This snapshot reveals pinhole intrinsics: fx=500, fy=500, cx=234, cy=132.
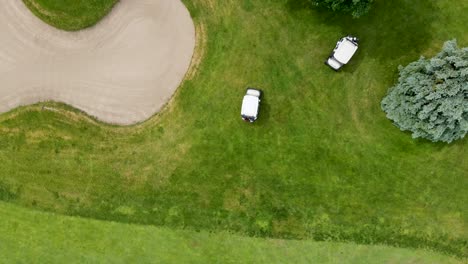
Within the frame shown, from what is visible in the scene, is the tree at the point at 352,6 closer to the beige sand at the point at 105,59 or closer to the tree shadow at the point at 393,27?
the tree shadow at the point at 393,27

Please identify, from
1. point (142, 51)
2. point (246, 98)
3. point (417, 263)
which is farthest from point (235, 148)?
point (417, 263)

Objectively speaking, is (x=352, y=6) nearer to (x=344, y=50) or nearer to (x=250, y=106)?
(x=344, y=50)

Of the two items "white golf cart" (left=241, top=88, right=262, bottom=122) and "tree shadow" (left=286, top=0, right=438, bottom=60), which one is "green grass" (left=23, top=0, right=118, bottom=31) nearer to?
"white golf cart" (left=241, top=88, right=262, bottom=122)

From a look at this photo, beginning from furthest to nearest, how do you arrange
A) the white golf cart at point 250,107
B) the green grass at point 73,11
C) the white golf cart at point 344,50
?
1. the green grass at point 73,11
2. the white golf cart at point 250,107
3. the white golf cart at point 344,50

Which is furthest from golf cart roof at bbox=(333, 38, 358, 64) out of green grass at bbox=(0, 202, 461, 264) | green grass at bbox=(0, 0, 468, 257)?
green grass at bbox=(0, 202, 461, 264)

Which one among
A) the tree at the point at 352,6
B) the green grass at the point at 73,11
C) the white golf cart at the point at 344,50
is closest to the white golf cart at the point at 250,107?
the white golf cart at the point at 344,50

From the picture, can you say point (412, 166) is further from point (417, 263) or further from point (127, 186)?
point (127, 186)
